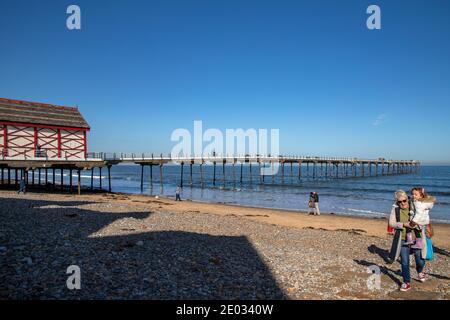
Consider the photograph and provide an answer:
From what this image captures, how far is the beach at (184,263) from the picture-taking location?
21.0 feet

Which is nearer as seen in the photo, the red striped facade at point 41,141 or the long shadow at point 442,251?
the long shadow at point 442,251

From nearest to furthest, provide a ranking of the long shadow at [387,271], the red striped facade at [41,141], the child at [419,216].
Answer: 1. the child at [419,216]
2. the long shadow at [387,271]
3. the red striped facade at [41,141]

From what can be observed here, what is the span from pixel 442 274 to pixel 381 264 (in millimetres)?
1539

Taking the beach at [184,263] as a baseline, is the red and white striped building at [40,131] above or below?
above

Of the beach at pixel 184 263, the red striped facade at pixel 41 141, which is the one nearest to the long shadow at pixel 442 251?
the beach at pixel 184 263

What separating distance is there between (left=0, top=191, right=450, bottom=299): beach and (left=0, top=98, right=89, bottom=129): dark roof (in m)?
16.1

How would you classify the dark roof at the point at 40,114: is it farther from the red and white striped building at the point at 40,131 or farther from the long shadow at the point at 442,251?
the long shadow at the point at 442,251

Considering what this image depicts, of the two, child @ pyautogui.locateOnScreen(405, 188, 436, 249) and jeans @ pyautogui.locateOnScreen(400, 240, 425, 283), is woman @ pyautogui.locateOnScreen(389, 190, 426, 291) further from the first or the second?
child @ pyautogui.locateOnScreen(405, 188, 436, 249)

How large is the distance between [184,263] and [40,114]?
85.9ft

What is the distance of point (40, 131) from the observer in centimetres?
2766

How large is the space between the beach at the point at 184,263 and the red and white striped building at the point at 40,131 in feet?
49.9

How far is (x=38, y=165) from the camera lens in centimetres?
2677

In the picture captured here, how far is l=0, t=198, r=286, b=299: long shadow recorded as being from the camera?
20.1ft
